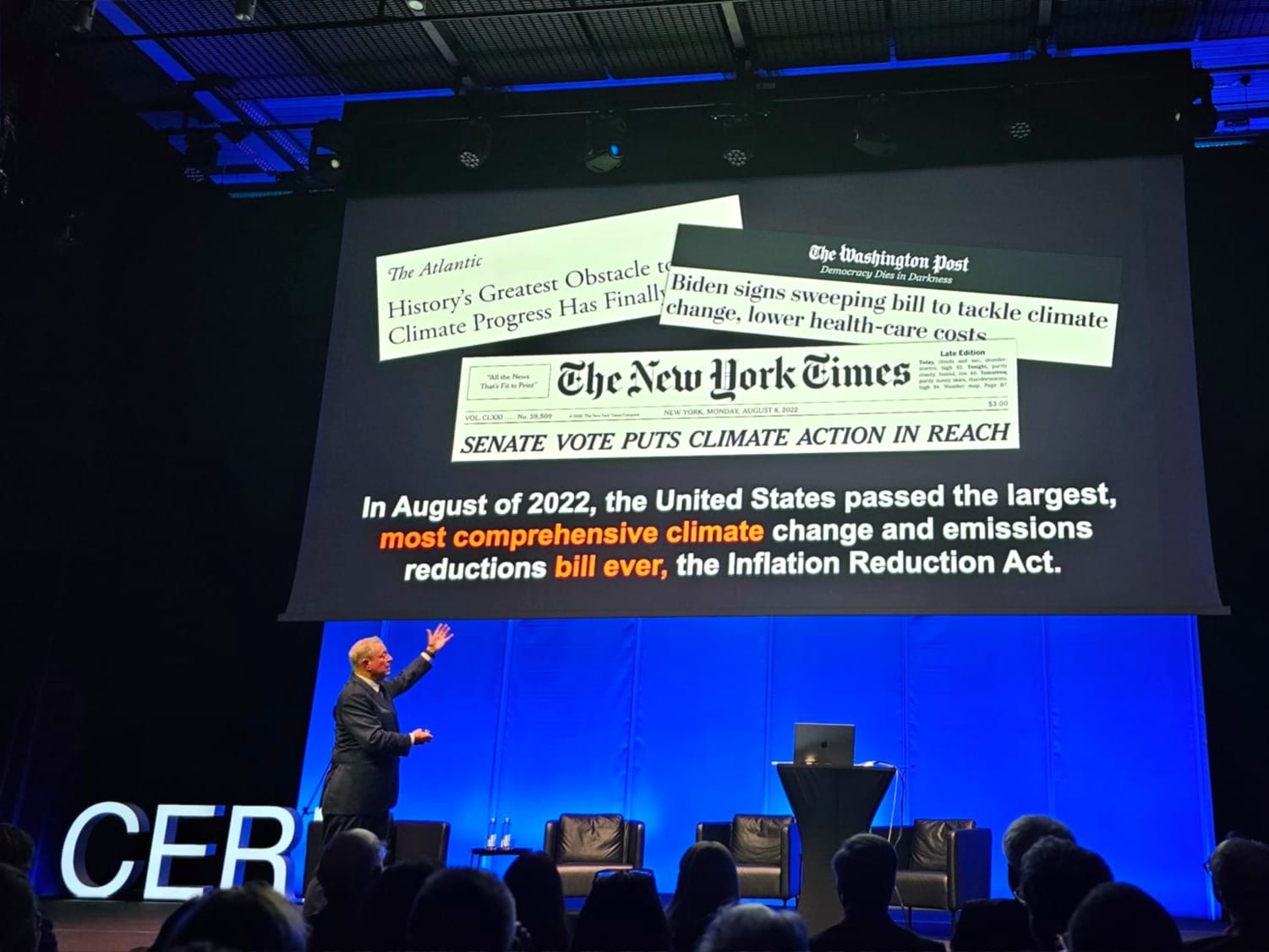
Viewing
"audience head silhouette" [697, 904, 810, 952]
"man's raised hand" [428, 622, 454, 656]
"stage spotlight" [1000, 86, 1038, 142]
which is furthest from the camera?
"stage spotlight" [1000, 86, 1038, 142]

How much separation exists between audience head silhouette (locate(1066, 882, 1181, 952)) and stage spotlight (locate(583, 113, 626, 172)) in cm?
515

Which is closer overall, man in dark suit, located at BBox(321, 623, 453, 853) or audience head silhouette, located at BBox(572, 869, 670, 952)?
audience head silhouette, located at BBox(572, 869, 670, 952)

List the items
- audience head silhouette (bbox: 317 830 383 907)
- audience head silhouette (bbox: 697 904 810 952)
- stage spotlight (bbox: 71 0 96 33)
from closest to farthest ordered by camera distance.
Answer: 1. audience head silhouette (bbox: 697 904 810 952)
2. audience head silhouette (bbox: 317 830 383 907)
3. stage spotlight (bbox: 71 0 96 33)

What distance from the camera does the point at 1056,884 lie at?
2.68 metres

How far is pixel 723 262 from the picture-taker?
587 centimetres

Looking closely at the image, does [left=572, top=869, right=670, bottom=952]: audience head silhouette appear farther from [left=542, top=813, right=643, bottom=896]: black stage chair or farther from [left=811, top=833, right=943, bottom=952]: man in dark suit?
[left=542, top=813, right=643, bottom=896]: black stage chair

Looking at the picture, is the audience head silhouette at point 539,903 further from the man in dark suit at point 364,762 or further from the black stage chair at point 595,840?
the black stage chair at point 595,840

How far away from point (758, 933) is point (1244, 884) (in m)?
1.24

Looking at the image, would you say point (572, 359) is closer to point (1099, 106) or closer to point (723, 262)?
point (723, 262)

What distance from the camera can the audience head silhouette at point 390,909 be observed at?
8.41 feet

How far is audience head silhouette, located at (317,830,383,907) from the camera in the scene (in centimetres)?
293

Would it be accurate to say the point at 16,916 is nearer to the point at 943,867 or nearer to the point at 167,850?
the point at 167,850

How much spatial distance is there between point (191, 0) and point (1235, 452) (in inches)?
257

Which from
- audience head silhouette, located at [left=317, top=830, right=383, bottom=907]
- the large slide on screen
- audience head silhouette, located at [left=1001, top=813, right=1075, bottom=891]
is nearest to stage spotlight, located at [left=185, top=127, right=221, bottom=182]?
the large slide on screen
